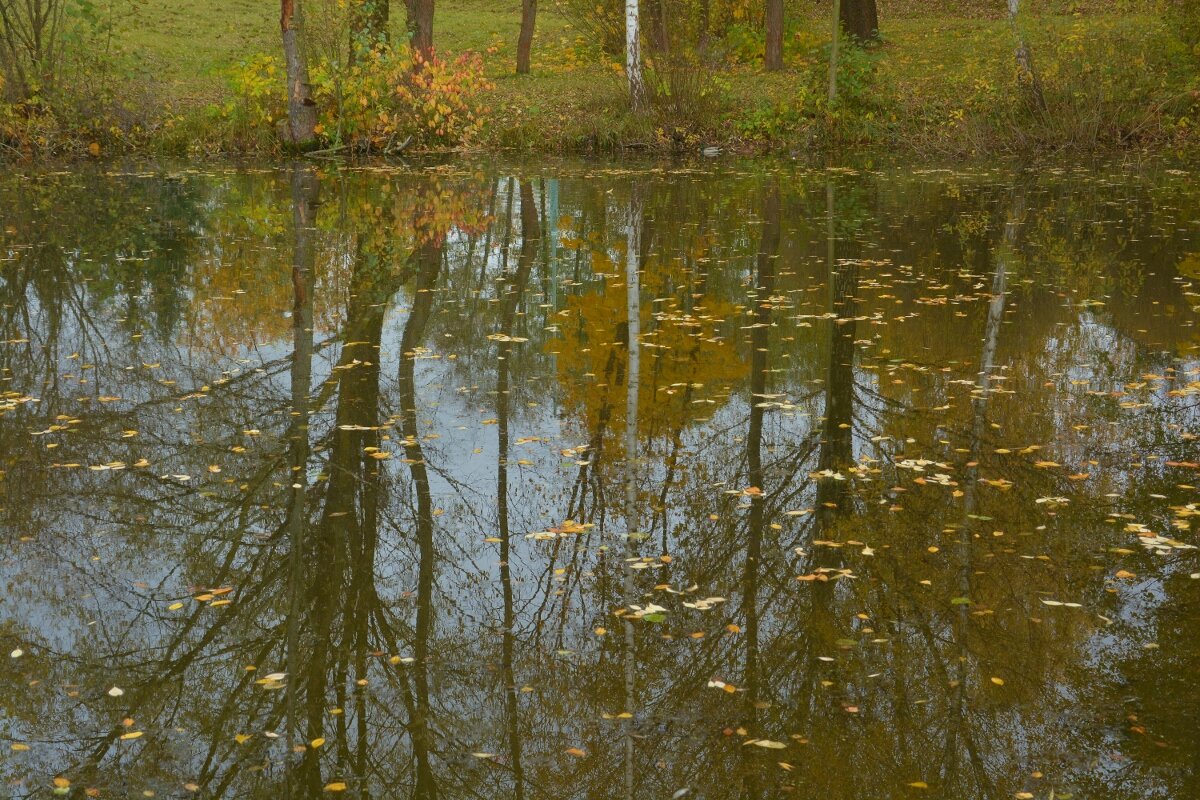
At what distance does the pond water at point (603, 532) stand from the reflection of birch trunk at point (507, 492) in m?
0.02

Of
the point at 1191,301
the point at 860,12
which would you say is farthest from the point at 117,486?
the point at 860,12

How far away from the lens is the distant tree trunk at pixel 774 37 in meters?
27.2

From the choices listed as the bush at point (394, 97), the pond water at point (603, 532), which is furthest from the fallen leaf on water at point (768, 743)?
the bush at point (394, 97)

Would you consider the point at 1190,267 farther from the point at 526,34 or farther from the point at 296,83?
the point at 526,34

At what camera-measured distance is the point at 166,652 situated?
163 inches

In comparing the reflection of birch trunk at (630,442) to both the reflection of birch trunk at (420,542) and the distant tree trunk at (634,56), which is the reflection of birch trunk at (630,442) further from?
the distant tree trunk at (634,56)

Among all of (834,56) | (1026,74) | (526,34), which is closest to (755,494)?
(834,56)

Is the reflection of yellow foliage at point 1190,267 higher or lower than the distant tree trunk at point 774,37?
lower

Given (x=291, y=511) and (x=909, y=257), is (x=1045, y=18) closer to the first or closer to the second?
(x=909, y=257)

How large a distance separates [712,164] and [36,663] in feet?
60.7

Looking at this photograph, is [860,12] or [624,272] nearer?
[624,272]

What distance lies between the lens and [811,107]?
22641 mm

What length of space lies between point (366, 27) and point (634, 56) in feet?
16.0

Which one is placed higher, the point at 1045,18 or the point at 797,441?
the point at 1045,18
